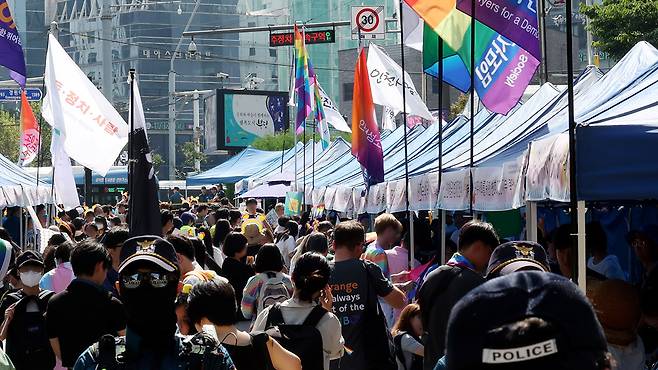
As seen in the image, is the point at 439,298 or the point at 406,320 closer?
the point at 439,298

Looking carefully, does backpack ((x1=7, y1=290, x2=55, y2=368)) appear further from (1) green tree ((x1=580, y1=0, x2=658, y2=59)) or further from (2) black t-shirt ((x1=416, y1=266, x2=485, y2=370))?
(1) green tree ((x1=580, y1=0, x2=658, y2=59))

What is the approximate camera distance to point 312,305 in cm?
629

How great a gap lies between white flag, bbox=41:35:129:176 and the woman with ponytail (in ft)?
21.7

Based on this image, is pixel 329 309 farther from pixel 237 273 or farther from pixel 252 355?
pixel 237 273

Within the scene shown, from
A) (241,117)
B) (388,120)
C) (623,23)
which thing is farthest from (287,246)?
(241,117)

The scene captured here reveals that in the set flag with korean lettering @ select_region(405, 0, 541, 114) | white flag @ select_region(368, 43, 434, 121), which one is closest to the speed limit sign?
white flag @ select_region(368, 43, 434, 121)

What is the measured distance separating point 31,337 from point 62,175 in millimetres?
8466

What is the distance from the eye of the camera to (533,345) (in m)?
1.51

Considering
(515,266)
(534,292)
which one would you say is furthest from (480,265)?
(534,292)

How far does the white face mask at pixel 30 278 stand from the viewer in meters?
7.32

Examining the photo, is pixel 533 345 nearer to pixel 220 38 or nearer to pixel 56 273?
pixel 56 273

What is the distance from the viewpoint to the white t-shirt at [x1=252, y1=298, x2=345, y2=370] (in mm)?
6195

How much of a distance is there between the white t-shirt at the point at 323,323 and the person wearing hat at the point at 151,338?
7.91 feet

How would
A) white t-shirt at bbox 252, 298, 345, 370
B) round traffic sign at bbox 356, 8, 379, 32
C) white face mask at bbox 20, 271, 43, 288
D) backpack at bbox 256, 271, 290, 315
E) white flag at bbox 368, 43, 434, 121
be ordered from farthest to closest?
round traffic sign at bbox 356, 8, 379, 32
white flag at bbox 368, 43, 434, 121
backpack at bbox 256, 271, 290, 315
white face mask at bbox 20, 271, 43, 288
white t-shirt at bbox 252, 298, 345, 370
